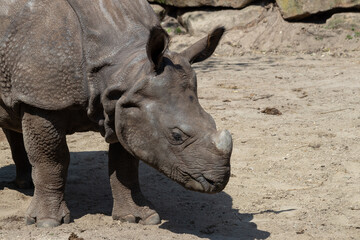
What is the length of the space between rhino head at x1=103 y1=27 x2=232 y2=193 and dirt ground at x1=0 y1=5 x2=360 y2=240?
667mm

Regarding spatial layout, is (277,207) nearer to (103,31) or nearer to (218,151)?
(218,151)

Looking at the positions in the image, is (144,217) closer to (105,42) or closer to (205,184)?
(205,184)

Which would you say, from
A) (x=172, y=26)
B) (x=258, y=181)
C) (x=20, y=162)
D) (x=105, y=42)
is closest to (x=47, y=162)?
(x=105, y=42)

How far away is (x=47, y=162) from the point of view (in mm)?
5062

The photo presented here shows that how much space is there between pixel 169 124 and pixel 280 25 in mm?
8470

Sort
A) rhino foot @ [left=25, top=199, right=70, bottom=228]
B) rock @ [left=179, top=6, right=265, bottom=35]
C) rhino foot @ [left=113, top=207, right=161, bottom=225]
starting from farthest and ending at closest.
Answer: rock @ [left=179, top=6, right=265, bottom=35] < rhino foot @ [left=113, top=207, right=161, bottom=225] < rhino foot @ [left=25, top=199, right=70, bottom=228]

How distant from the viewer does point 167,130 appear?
→ 4477mm

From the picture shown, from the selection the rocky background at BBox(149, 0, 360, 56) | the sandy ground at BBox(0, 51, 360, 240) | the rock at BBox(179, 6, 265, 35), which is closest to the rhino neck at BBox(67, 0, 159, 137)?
the sandy ground at BBox(0, 51, 360, 240)

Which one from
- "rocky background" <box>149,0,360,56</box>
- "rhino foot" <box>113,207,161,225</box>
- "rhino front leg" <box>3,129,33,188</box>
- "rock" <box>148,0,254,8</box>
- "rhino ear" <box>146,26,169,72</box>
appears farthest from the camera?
"rock" <box>148,0,254,8</box>

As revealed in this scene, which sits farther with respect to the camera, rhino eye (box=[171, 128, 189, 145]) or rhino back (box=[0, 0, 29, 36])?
rhino back (box=[0, 0, 29, 36])

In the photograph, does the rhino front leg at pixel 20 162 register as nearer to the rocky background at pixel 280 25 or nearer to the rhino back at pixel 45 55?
the rhino back at pixel 45 55

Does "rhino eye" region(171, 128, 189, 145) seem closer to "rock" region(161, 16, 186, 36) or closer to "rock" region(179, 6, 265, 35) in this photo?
"rock" region(179, 6, 265, 35)

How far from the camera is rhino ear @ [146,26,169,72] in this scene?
4.31 meters

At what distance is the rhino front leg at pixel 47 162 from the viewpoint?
4.89 meters
